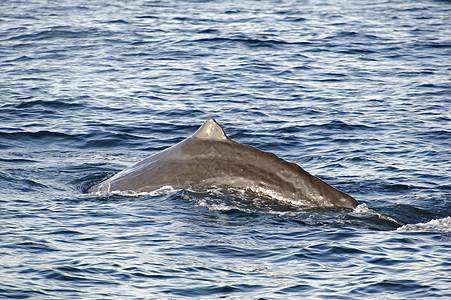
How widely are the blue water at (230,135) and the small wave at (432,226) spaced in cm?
4

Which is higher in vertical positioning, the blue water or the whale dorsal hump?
the whale dorsal hump

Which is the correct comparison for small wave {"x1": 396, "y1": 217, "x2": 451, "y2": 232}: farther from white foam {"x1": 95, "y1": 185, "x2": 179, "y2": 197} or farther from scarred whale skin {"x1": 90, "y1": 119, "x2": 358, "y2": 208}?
white foam {"x1": 95, "y1": 185, "x2": 179, "y2": 197}

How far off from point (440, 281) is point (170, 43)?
64.1 ft

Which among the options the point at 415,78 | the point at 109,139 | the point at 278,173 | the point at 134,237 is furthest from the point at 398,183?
the point at 415,78

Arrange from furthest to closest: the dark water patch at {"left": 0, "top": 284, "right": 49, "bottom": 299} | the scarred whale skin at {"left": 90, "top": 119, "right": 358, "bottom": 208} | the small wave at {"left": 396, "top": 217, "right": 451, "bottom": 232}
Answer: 1. the scarred whale skin at {"left": 90, "top": 119, "right": 358, "bottom": 208}
2. the small wave at {"left": 396, "top": 217, "right": 451, "bottom": 232}
3. the dark water patch at {"left": 0, "top": 284, "right": 49, "bottom": 299}

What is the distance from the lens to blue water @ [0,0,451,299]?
26.4ft

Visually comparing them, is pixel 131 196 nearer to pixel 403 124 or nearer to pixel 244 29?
pixel 403 124

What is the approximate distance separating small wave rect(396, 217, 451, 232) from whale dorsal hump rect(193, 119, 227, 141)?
2694mm

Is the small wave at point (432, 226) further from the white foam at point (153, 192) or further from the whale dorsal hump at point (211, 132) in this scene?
the white foam at point (153, 192)

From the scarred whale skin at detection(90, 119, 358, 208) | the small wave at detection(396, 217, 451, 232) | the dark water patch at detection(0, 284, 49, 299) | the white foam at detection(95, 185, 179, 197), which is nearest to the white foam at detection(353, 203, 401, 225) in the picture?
the scarred whale skin at detection(90, 119, 358, 208)

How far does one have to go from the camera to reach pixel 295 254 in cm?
852

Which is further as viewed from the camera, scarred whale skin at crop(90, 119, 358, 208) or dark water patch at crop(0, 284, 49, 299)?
scarred whale skin at crop(90, 119, 358, 208)

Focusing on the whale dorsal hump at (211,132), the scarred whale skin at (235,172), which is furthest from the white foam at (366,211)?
the whale dorsal hump at (211,132)

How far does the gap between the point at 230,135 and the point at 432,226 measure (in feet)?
22.4
